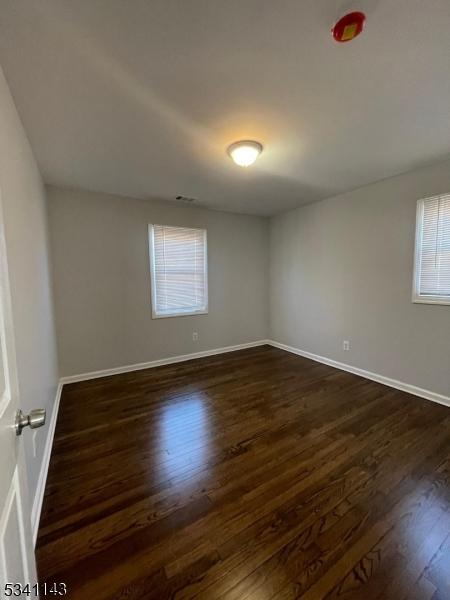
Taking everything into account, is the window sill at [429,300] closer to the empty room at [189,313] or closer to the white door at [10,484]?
the empty room at [189,313]

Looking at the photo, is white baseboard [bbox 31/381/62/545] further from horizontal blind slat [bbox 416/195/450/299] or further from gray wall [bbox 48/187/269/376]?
horizontal blind slat [bbox 416/195/450/299]

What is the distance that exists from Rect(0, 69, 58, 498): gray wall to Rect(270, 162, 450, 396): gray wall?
344cm

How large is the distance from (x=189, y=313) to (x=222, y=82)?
3050 millimetres

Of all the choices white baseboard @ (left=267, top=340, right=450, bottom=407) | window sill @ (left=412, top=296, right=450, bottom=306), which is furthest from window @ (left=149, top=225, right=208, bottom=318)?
window sill @ (left=412, top=296, right=450, bottom=306)

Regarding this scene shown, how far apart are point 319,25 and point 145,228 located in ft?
9.62

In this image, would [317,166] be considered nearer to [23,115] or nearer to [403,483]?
[23,115]

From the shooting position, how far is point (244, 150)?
7.06 feet

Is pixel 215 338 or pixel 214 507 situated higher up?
pixel 215 338

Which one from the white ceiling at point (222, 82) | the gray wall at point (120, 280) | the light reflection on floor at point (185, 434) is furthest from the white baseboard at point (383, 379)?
the white ceiling at point (222, 82)

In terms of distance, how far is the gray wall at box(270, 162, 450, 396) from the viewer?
276 cm

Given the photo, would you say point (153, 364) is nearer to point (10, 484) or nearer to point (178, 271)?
point (178, 271)

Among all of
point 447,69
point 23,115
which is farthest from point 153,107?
point 447,69

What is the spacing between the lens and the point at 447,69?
1.42m

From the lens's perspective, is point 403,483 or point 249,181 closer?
point 403,483
